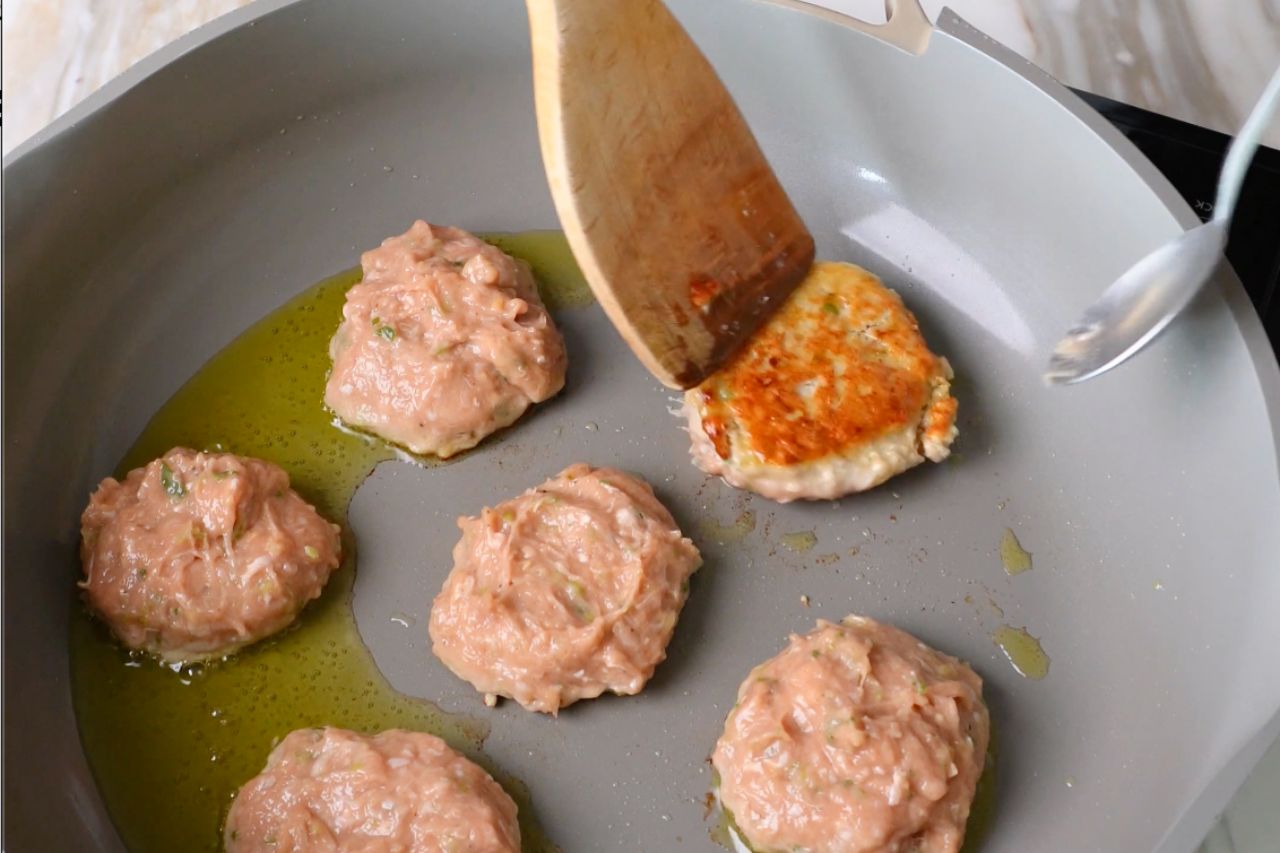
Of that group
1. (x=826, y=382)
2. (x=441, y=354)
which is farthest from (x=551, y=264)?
(x=826, y=382)

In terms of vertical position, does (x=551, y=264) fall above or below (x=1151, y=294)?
above

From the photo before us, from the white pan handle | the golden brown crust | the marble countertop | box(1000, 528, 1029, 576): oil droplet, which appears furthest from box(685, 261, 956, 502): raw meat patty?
the marble countertop

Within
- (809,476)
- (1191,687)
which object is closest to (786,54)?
(809,476)

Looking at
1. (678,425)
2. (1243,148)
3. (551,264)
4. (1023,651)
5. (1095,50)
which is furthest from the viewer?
(1095,50)

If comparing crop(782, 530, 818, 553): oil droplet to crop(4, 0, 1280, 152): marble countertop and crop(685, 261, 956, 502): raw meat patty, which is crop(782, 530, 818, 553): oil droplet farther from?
crop(4, 0, 1280, 152): marble countertop

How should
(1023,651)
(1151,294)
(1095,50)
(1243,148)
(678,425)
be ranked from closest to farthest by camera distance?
(1243,148), (1151,294), (1023,651), (678,425), (1095,50)

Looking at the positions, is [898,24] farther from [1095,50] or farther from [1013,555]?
[1013,555]

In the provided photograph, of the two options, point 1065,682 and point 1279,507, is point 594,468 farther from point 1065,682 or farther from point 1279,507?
point 1279,507

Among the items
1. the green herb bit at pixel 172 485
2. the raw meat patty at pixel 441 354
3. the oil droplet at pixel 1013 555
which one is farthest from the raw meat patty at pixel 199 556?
the oil droplet at pixel 1013 555
